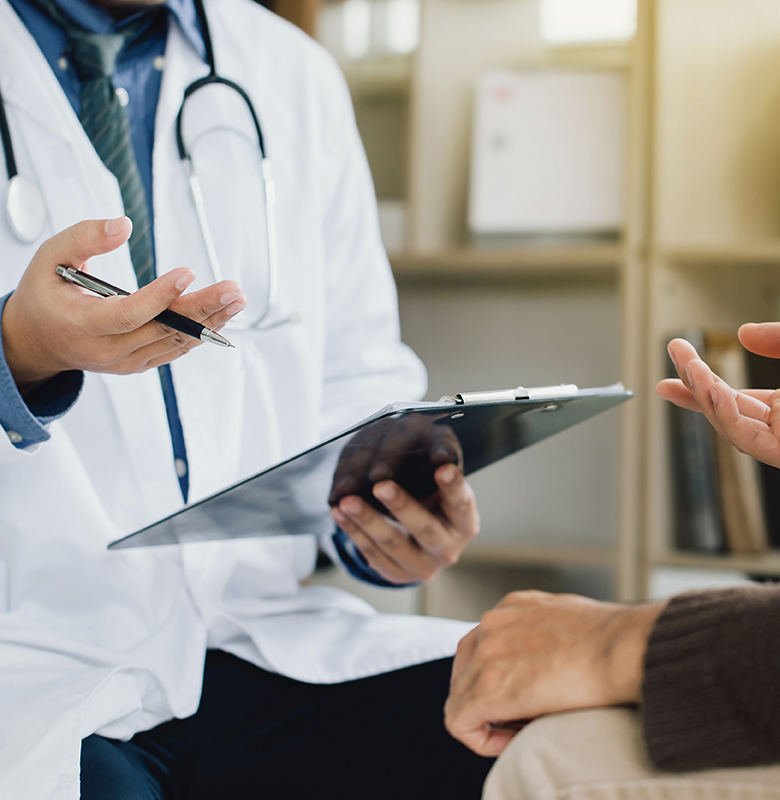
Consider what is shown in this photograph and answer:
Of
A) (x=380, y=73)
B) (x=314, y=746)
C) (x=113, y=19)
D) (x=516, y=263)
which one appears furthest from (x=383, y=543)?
(x=380, y=73)

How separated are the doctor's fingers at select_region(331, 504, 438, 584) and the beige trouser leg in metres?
0.34

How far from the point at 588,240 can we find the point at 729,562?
70 centimetres

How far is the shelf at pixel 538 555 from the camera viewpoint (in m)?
1.43

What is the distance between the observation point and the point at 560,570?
5.33 ft

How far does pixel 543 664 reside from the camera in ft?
1.48

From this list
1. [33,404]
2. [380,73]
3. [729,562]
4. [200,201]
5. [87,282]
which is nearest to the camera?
[87,282]

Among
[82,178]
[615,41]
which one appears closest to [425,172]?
[615,41]

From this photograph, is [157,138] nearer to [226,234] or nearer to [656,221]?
[226,234]

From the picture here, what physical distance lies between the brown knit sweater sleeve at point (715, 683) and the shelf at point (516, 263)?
110 cm

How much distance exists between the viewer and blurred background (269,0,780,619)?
1.40 m

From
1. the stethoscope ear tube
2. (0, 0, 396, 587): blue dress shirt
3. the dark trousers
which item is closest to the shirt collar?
(0, 0, 396, 587): blue dress shirt

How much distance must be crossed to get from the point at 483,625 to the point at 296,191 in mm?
642

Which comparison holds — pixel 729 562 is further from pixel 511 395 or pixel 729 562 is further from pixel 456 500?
pixel 511 395

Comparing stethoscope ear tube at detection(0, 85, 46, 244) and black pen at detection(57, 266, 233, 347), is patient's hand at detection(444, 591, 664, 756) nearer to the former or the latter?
black pen at detection(57, 266, 233, 347)
